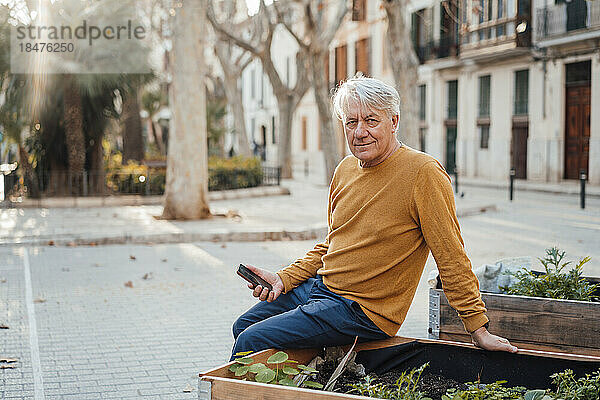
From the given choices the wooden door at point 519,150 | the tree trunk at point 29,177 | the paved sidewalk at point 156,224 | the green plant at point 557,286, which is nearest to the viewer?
the green plant at point 557,286

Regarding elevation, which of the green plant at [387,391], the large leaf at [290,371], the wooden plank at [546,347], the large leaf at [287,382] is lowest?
the wooden plank at [546,347]

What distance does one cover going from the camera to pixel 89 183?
19938 millimetres

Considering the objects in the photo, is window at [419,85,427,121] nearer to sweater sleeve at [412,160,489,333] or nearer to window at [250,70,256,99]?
window at [250,70,256,99]

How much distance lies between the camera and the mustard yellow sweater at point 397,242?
3.45m

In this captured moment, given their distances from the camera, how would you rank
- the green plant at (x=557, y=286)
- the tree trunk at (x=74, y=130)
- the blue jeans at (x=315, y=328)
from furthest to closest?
the tree trunk at (x=74, y=130)
the green plant at (x=557, y=286)
the blue jeans at (x=315, y=328)

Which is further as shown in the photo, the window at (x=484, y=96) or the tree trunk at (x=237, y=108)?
the window at (x=484, y=96)

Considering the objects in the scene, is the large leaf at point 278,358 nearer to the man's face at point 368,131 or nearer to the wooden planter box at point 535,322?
the man's face at point 368,131

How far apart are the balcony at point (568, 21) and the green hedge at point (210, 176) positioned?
11161 millimetres

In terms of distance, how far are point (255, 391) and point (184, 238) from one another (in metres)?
9.61

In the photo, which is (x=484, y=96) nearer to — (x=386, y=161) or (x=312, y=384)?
(x=386, y=161)

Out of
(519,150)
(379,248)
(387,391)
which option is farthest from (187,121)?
(519,150)

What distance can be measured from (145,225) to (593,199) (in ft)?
41.4

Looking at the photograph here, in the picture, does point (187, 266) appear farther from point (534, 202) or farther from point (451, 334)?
point (534, 202)

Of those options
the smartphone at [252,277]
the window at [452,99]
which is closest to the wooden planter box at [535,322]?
the smartphone at [252,277]
